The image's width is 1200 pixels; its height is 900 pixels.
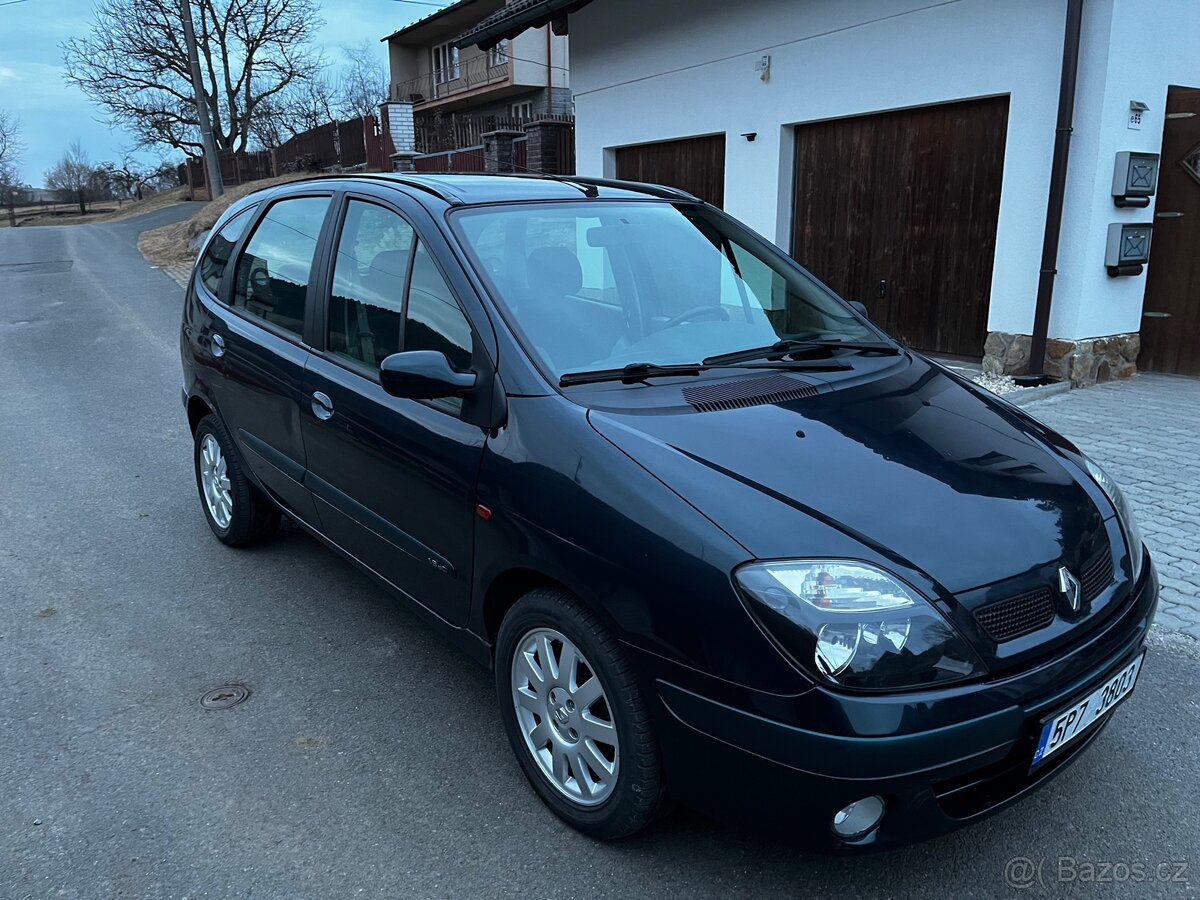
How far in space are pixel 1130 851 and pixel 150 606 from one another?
3881 mm

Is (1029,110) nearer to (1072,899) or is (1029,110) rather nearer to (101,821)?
(1072,899)

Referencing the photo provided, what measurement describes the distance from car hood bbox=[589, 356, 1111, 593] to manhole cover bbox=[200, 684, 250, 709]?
186 centimetres

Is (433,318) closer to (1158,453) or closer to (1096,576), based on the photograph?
(1096,576)

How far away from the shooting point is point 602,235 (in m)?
3.38

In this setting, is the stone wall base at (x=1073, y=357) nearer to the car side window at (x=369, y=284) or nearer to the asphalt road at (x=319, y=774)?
the asphalt road at (x=319, y=774)

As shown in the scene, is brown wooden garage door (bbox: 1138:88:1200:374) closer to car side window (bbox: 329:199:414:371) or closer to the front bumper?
the front bumper

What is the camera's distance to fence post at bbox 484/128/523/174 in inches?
624

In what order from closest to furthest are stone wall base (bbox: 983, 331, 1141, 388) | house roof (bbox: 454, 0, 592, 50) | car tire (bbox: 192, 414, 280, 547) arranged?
car tire (bbox: 192, 414, 280, 547), stone wall base (bbox: 983, 331, 1141, 388), house roof (bbox: 454, 0, 592, 50)

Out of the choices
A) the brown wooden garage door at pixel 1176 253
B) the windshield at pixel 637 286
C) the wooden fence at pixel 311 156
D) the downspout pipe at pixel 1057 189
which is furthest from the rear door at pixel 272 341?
the wooden fence at pixel 311 156

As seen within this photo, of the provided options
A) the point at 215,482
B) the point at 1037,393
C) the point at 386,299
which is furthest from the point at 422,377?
the point at 1037,393

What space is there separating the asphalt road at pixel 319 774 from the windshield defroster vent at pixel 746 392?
3.90 feet

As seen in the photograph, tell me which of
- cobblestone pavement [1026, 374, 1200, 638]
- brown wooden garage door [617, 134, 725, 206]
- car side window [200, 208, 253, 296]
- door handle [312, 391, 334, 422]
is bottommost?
cobblestone pavement [1026, 374, 1200, 638]

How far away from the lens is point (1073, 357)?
7562mm

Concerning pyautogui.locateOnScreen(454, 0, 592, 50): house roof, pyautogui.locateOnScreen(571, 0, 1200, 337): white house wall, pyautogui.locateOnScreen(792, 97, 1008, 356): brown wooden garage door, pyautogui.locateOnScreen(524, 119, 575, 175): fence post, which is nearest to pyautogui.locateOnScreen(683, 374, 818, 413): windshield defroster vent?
pyautogui.locateOnScreen(571, 0, 1200, 337): white house wall
